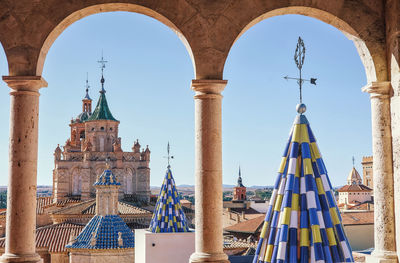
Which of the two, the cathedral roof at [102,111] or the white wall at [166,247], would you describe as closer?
the white wall at [166,247]

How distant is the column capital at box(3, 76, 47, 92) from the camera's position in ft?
25.2

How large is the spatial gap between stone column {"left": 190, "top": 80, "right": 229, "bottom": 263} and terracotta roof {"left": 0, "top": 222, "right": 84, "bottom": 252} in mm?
29565

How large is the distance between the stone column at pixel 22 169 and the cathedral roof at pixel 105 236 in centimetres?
2187

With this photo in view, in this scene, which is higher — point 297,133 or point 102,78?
point 102,78

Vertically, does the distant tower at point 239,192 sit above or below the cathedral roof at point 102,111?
below

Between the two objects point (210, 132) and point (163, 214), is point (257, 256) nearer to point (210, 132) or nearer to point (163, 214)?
point (210, 132)

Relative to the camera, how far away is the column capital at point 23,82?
7.70m

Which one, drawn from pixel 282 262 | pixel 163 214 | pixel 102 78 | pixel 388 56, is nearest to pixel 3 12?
pixel 282 262

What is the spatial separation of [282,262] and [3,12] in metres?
5.36

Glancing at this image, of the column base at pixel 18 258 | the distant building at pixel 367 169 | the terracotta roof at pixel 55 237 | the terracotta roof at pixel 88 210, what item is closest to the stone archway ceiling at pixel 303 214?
the column base at pixel 18 258

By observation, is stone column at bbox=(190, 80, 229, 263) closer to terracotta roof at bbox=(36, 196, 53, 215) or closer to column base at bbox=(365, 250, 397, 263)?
column base at bbox=(365, 250, 397, 263)

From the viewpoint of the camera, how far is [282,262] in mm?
6199

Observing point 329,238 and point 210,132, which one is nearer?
point 329,238

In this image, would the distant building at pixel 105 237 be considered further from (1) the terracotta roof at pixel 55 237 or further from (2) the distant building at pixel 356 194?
(2) the distant building at pixel 356 194
